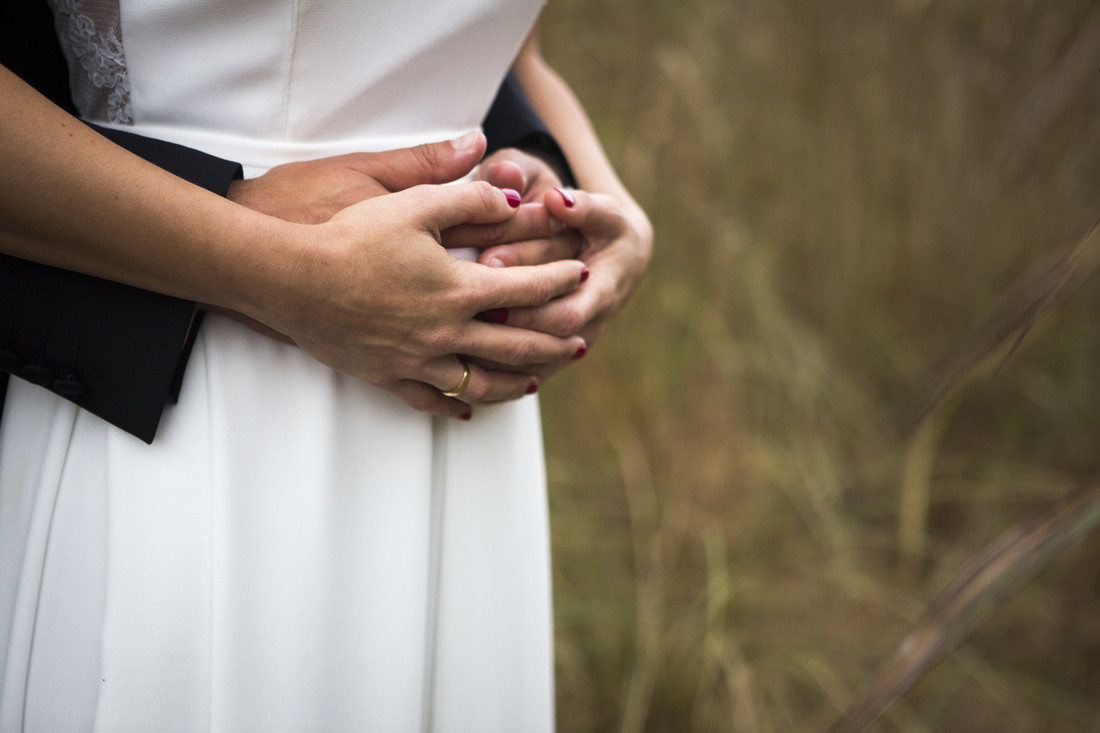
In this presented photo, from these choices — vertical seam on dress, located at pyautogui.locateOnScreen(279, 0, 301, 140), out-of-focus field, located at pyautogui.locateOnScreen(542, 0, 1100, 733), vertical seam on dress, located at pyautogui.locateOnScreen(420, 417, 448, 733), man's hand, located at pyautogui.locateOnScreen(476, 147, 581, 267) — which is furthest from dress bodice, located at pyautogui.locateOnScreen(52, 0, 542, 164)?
out-of-focus field, located at pyautogui.locateOnScreen(542, 0, 1100, 733)

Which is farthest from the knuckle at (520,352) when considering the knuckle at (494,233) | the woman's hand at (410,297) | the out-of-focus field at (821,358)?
the out-of-focus field at (821,358)

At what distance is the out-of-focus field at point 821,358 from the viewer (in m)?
1.94

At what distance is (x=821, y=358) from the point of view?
2.25m

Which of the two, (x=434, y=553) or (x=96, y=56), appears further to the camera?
(x=434, y=553)

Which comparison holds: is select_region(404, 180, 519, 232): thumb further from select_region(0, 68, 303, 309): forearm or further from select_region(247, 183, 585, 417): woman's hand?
select_region(0, 68, 303, 309): forearm

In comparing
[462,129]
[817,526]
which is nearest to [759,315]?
[817,526]

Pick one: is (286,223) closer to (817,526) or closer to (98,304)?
(98,304)

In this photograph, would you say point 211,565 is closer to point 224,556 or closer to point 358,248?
point 224,556

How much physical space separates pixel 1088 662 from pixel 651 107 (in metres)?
1.86

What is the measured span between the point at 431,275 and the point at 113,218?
0.25 meters

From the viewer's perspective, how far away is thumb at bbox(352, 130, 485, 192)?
0.74 meters

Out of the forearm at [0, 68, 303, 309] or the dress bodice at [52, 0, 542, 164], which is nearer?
the forearm at [0, 68, 303, 309]

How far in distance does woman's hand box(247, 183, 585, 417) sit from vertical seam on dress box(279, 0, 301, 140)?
0.49 ft

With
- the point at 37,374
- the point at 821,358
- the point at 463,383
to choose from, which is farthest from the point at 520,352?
the point at 821,358
